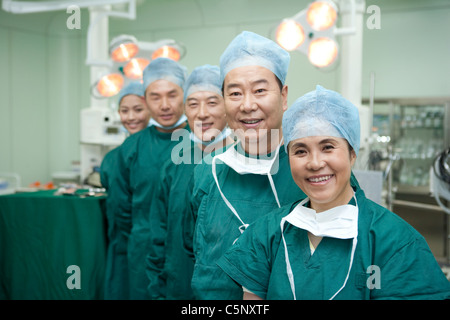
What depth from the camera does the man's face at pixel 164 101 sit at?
2053mm

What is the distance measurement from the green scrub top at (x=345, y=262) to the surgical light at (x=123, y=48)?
6.69 ft

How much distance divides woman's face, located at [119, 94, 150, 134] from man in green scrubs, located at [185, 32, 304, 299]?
4.18 ft

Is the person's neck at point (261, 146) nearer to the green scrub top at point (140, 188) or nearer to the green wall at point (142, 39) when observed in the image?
the green scrub top at point (140, 188)

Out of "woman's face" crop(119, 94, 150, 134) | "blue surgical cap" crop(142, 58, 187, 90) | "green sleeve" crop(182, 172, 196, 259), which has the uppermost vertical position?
"blue surgical cap" crop(142, 58, 187, 90)

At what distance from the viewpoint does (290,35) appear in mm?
1985

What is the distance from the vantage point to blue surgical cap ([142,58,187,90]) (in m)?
2.06

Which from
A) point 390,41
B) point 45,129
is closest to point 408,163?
point 390,41

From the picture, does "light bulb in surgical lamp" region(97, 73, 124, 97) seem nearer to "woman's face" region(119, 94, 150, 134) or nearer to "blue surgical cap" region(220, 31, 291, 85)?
"woman's face" region(119, 94, 150, 134)

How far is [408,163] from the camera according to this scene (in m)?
4.70

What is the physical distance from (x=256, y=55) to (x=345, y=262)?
2.23 ft

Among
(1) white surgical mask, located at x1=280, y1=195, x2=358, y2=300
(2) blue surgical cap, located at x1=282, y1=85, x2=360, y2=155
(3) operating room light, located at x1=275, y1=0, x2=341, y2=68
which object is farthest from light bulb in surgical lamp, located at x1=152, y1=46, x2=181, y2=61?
(1) white surgical mask, located at x1=280, y1=195, x2=358, y2=300

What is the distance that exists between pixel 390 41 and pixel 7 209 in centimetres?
413
